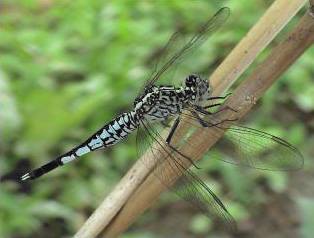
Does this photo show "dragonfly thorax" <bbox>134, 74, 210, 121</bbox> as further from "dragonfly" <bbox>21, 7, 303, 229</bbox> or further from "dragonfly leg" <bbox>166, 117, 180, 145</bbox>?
"dragonfly leg" <bbox>166, 117, 180, 145</bbox>

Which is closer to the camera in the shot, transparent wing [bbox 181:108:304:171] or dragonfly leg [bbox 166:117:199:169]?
dragonfly leg [bbox 166:117:199:169]

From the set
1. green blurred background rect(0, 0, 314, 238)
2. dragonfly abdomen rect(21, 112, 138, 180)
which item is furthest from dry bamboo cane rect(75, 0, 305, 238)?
green blurred background rect(0, 0, 314, 238)

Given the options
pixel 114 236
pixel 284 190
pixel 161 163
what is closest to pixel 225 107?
pixel 161 163

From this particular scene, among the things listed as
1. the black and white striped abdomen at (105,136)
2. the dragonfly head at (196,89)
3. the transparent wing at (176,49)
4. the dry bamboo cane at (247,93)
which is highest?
the transparent wing at (176,49)

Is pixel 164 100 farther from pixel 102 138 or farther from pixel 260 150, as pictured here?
pixel 260 150

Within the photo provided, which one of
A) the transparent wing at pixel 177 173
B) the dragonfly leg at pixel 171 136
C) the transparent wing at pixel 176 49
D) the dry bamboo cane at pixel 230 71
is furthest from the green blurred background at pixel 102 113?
the dry bamboo cane at pixel 230 71

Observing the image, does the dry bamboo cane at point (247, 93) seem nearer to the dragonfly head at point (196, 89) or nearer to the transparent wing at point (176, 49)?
the dragonfly head at point (196, 89)

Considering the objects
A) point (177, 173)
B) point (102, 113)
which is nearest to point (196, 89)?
point (177, 173)
